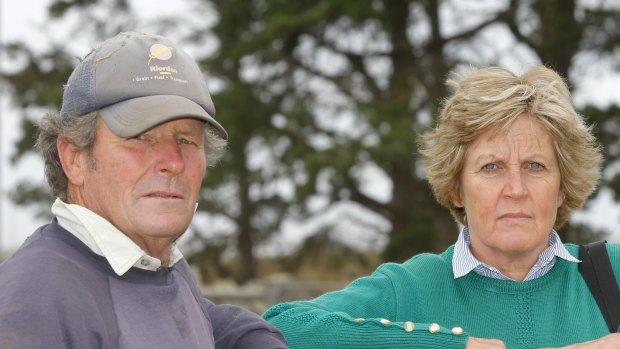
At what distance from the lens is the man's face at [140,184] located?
89.7 inches

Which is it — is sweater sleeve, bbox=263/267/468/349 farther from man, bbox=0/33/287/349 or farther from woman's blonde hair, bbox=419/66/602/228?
woman's blonde hair, bbox=419/66/602/228

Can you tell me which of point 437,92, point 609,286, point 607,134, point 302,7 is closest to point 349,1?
point 302,7

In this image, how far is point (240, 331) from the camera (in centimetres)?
249

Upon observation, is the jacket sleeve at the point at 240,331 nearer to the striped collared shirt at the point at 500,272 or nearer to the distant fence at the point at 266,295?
the striped collared shirt at the point at 500,272

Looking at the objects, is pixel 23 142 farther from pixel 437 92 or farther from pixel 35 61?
pixel 437 92

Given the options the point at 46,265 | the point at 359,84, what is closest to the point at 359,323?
the point at 46,265

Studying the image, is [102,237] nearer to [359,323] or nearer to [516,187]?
[359,323]

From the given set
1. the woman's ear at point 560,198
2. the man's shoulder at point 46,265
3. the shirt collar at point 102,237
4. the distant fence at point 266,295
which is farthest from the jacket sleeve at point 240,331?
the distant fence at point 266,295

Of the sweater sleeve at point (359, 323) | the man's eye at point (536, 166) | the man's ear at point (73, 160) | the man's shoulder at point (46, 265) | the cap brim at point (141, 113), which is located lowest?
the sweater sleeve at point (359, 323)

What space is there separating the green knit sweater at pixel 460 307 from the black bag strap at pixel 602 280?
2 centimetres

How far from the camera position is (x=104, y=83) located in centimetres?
224

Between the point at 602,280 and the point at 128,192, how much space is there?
1516 millimetres

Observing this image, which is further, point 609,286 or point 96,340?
point 609,286

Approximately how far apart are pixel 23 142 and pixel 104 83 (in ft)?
51.2
